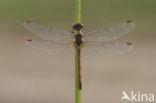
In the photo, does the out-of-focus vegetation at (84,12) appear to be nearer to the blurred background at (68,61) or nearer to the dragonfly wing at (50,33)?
the blurred background at (68,61)

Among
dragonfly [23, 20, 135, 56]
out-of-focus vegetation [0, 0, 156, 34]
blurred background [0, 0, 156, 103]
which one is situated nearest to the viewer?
dragonfly [23, 20, 135, 56]

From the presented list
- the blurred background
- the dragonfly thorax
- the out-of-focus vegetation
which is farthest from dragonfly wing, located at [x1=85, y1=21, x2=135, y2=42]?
the out-of-focus vegetation

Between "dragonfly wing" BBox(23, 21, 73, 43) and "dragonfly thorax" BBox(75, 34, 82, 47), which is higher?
"dragonfly wing" BBox(23, 21, 73, 43)

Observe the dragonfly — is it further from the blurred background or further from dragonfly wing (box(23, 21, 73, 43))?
the blurred background

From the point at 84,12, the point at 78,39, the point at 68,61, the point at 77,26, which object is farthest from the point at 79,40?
the point at 84,12

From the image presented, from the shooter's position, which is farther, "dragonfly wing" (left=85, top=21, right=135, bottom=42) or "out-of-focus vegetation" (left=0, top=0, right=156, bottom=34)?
"out-of-focus vegetation" (left=0, top=0, right=156, bottom=34)

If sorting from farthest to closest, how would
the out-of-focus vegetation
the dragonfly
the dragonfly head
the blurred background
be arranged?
the out-of-focus vegetation
the blurred background
the dragonfly
the dragonfly head

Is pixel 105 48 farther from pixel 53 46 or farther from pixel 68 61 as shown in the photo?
pixel 68 61
